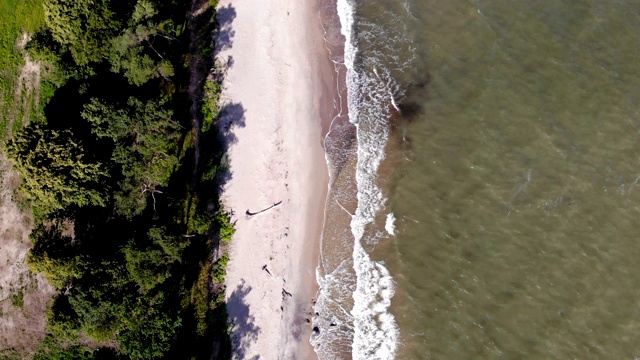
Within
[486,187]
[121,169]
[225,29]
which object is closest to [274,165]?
[121,169]

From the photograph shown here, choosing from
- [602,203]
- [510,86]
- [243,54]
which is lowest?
[602,203]

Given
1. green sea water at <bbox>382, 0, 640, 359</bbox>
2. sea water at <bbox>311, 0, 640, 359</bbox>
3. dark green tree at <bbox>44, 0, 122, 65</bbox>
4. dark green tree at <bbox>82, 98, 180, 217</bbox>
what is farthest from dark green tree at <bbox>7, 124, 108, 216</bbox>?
green sea water at <bbox>382, 0, 640, 359</bbox>

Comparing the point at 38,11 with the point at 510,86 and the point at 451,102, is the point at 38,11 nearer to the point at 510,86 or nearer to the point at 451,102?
the point at 451,102

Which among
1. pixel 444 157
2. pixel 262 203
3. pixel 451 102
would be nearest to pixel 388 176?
pixel 444 157

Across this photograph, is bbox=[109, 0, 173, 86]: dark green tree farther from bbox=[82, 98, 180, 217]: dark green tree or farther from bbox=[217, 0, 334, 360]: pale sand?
bbox=[217, 0, 334, 360]: pale sand

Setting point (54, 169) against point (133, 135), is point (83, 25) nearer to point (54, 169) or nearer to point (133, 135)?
point (133, 135)

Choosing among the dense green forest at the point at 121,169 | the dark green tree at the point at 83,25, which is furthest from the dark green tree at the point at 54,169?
the dark green tree at the point at 83,25
